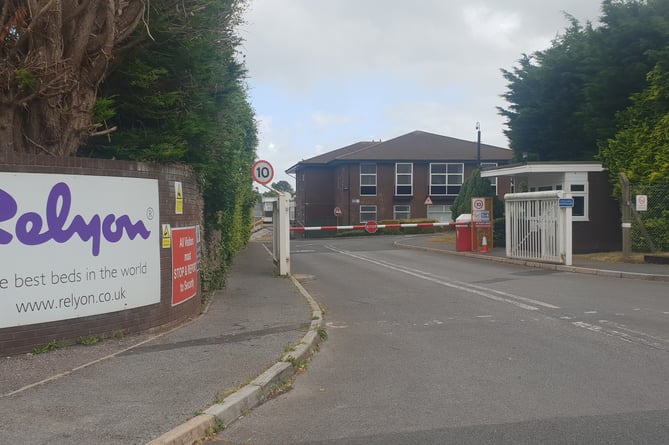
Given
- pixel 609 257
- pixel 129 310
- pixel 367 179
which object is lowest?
pixel 609 257

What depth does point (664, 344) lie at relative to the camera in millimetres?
7930

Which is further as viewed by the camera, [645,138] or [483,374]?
[645,138]

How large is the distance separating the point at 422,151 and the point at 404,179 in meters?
3.29

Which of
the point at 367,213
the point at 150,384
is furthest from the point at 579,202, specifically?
the point at 367,213

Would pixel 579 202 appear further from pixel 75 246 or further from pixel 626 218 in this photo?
pixel 75 246

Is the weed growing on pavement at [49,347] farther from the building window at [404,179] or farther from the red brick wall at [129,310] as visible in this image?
the building window at [404,179]

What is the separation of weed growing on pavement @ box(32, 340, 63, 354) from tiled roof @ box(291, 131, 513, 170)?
4757 centimetres

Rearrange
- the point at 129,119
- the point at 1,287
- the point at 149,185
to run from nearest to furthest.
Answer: the point at 1,287 → the point at 149,185 → the point at 129,119

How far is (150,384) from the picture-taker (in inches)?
241

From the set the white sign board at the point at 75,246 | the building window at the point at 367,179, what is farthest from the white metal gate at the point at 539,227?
the building window at the point at 367,179

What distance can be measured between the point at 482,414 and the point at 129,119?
7.38m

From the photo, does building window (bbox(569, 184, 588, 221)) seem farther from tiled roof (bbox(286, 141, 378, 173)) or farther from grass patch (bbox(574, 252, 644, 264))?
tiled roof (bbox(286, 141, 378, 173))

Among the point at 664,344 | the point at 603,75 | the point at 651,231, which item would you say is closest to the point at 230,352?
the point at 664,344

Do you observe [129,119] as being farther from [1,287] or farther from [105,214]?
[1,287]
